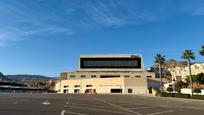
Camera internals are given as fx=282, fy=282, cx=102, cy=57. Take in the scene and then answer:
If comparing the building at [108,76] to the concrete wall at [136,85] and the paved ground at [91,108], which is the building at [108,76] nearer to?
the concrete wall at [136,85]

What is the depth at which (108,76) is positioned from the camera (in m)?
156

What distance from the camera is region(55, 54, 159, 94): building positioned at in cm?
13712

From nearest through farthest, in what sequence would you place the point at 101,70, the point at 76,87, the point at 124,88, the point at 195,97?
1. the point at 195,97
2. the point at 124,88
3. the point at 76,87
4. the point at 101,70

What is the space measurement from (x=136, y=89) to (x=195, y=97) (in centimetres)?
7084

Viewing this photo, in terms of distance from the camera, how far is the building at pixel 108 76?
450 feet

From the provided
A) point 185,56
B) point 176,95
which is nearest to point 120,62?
point 185,56

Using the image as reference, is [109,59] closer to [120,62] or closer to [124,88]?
[120,62]

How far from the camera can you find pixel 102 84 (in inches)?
5556

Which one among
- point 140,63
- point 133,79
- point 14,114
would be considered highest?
point 140,63

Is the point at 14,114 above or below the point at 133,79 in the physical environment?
below

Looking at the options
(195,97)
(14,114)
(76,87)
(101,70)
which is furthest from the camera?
(101,70)

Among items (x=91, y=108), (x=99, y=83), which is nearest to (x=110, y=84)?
(x=99, y=83)

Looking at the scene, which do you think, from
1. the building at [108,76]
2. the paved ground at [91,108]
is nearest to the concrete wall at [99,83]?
the building at [108,76]

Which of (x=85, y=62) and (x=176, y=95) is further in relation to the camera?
(x=85, y=62)
